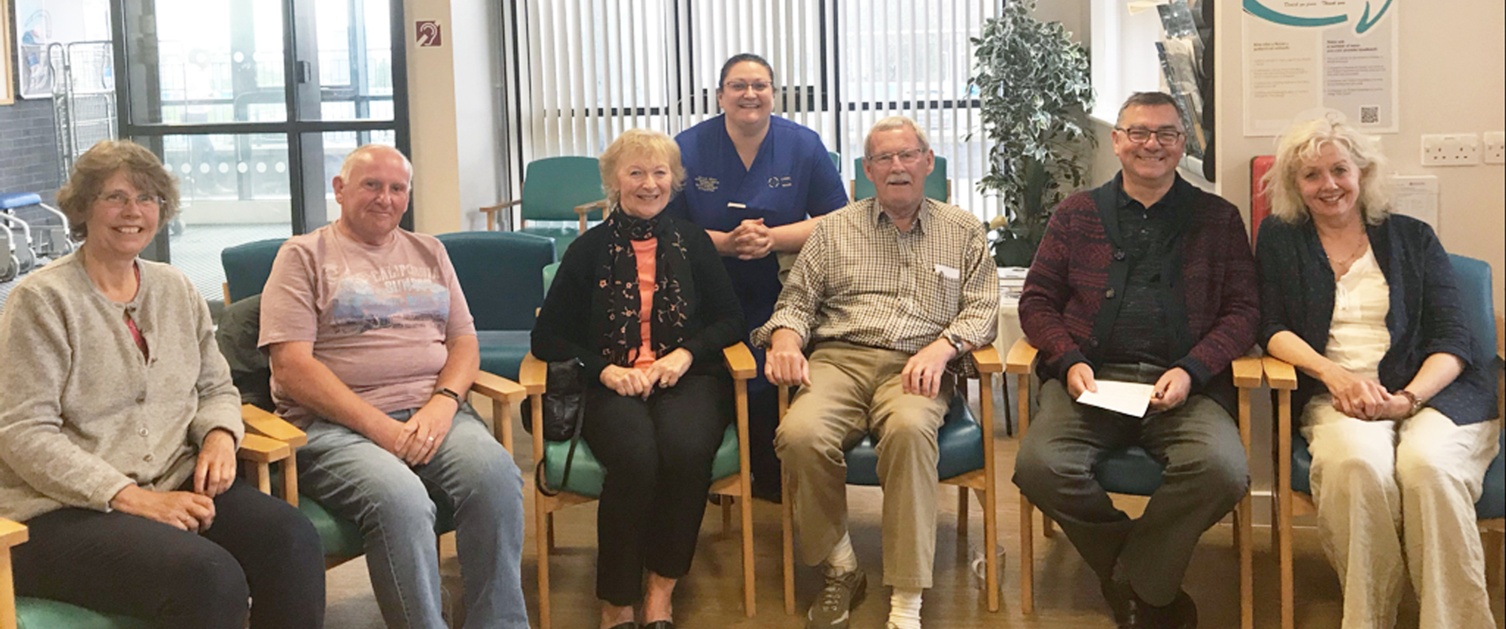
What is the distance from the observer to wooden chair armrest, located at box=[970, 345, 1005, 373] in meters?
3.33

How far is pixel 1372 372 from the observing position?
3.17 m

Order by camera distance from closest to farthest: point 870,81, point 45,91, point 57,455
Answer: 1. point 57,455
2. point 870,81
3. point 45,91

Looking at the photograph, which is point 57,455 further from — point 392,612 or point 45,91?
point 45,91

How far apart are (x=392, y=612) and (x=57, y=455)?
720mm

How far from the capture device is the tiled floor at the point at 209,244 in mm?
7450

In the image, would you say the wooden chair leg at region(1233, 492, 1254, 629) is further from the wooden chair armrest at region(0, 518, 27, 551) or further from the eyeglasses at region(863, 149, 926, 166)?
the wooden chair armrest at region(0, 518, 27, 551)

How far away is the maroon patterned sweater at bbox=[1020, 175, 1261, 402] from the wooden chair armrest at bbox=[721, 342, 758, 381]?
72cm

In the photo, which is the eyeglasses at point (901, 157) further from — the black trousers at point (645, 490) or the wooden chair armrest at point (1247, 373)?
the wooden chair armrest at point (1247, 373)

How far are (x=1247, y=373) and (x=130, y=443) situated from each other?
2.39m

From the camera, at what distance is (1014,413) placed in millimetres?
5395

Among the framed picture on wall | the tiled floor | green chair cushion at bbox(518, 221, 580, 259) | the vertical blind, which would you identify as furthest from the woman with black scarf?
the framed picture on wall

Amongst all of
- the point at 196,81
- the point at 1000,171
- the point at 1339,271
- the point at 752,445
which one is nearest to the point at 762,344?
the point at 752,445

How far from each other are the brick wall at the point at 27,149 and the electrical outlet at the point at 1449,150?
9622mm

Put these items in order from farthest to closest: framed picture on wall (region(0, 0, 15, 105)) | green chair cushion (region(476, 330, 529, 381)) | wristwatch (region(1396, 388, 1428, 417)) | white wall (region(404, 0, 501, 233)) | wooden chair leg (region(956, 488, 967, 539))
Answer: framed picture on wall (region(0, 0, 15, 105))
white wall (region(404, 0, 501, 233))
green chair cushion (region(476, 330, 529, 381))
wooden chair leg (region(956, 488, 967, 539))
wristwatch (region(1396, 388, 1428, 417))
